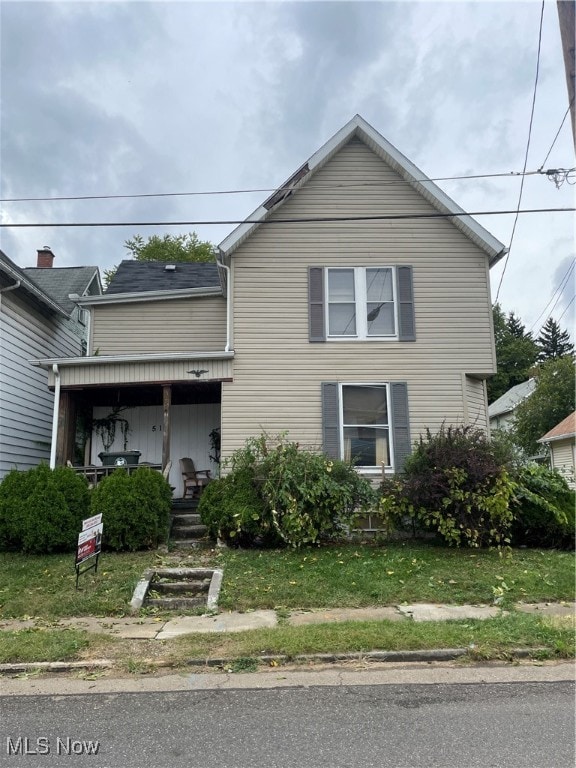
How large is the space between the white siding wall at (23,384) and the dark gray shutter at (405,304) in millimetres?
7869

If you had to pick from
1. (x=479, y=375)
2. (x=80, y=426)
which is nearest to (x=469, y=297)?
(x=479, y=375)

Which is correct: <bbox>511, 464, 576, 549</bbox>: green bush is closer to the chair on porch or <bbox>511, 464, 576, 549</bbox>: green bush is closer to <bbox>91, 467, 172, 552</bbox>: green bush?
<bbox>91, 467, 172, 552</bbox>: green bush

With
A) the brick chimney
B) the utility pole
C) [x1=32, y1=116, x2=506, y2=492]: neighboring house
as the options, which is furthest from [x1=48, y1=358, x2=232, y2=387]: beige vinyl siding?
the brick chimney

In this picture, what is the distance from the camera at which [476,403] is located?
11695mm

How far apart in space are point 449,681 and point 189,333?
10.9 meters

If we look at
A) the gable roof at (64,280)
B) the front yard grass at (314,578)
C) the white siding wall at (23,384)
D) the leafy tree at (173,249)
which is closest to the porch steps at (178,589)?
the front yard grass at (314,578)

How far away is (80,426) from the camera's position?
43.6 ft

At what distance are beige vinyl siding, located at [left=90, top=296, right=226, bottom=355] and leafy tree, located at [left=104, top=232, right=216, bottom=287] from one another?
15.6 meters

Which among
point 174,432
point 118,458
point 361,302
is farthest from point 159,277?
point 361,302

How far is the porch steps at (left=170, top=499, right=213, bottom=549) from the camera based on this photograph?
1005cm

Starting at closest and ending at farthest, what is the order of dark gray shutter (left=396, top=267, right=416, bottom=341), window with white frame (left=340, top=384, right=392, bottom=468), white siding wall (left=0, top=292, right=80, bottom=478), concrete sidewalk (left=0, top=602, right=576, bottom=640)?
concrete sidewalk (left=0, top=602, right=576, bottom=640), window with white frame (left=340, top=384, right=392, bottom=468), dark gray shutter (left=396, top=267, right=416, bottom=341), white siding wall (left=0, top=292, right=80, bottom=478)

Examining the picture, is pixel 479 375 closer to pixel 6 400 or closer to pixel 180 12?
pixel 180 12

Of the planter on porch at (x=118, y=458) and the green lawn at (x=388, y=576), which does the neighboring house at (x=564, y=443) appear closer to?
the green lawn at (x=388, y=576)

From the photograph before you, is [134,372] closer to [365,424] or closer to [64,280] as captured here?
[365,424]
